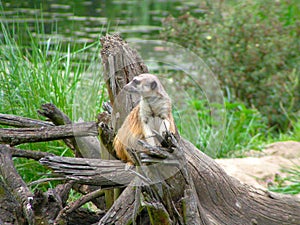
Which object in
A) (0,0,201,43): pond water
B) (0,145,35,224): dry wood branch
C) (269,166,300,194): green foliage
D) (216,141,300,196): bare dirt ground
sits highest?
(0,145,35,224): dry wood branch

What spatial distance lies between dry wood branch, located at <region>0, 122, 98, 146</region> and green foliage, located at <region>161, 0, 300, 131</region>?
493cm

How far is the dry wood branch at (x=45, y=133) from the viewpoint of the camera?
12.2ft

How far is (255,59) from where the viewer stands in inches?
334

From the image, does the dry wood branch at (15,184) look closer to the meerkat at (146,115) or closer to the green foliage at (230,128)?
the meerkat at (146,115)

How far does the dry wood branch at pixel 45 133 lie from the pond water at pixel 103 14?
6270mm

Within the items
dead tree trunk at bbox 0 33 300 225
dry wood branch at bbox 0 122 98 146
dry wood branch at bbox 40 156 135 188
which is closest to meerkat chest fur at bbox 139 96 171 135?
dead tree trunk at bbox 0 33 300 225

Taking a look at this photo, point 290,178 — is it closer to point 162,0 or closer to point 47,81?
point 47,81

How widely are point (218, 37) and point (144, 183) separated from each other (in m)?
6.14

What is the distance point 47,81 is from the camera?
5.34m

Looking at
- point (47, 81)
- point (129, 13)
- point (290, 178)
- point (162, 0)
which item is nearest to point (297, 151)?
point (290, 178)

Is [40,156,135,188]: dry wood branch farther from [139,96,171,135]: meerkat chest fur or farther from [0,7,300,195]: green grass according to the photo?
[0,7,300,195]: green grass

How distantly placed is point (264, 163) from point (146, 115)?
10.9ft

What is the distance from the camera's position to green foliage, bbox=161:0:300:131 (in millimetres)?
8500

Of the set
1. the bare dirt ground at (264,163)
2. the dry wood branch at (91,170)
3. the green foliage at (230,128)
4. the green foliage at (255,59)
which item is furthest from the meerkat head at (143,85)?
the green foliage at (255,59)
